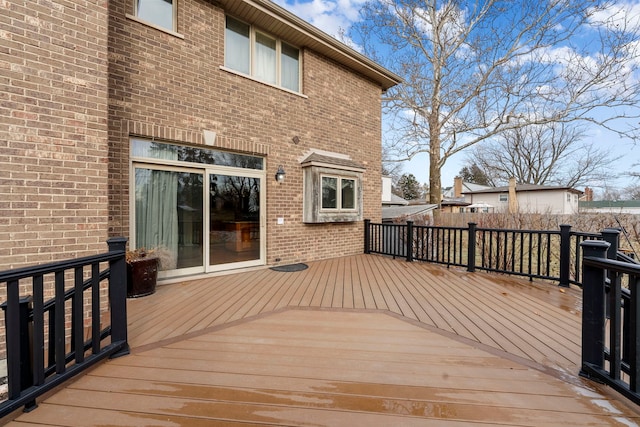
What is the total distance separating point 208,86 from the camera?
15.3 feet

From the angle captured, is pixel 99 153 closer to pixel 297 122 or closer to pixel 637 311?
pixel 297 122

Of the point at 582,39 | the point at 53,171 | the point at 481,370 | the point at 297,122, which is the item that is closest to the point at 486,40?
the point at 582,39

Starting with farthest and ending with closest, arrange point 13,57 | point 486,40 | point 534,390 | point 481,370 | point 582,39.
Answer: point 486,40
point 582,39
point 13,57
point 481,370
point 534,390

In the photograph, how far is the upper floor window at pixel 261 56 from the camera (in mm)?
5090

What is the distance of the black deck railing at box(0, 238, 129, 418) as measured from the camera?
58.5 inches

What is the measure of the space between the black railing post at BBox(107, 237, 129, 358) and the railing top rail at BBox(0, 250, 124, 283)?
0.06m

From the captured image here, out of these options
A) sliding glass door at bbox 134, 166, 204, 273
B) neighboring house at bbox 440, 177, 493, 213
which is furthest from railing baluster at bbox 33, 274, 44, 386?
neighboring house at bbox 440, 177, 493, 213

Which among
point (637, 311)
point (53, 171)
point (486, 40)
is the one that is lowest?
point (637, 311)

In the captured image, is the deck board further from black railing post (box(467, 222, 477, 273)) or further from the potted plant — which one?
black railing post (box(467, 222, 477, 273))

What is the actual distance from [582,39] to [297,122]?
10510mm

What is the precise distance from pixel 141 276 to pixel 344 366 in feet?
9.92

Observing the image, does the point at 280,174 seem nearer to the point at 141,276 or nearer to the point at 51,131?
the point at 141,276

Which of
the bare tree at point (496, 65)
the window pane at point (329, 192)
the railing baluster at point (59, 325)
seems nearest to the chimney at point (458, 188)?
the bare tree at point (496, 65)

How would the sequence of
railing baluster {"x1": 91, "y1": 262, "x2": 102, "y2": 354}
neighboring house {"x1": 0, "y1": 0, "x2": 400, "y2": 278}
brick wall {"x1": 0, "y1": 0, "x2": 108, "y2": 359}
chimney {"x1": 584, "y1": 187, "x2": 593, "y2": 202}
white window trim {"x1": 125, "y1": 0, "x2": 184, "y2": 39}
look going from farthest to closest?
chimney {"x1": 584, "y1": 187, "x2": 593, "y2": 202}
white window trim {"x1": 125, "y1": 0, "x2": 184, "y2": 39}
neighboring house {"x1": 0, "y1": 0, "x2": 400, "y2": 278}
brick wall {"x1": 0, "y1": 0, "x2": 108, "y2": 359}
railing baluster {"x1": 91, "y1": 262, "x2": 102, "y2": 354}
